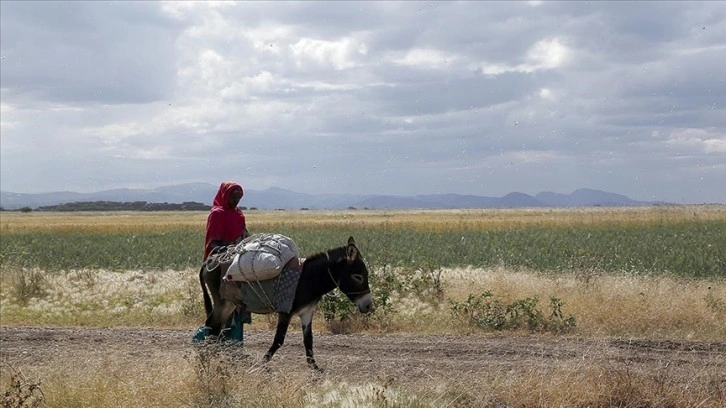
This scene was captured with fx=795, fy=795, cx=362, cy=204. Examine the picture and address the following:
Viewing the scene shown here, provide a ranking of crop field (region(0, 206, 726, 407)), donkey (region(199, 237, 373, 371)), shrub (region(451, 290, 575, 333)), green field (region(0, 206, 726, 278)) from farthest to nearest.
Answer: green field (region(0, 206, 726, 278)), shrub (region(451, 290, 575, 333)), donkey (region(199, 237, 373, 371)), crop field (region(0, 206, 726, 407))

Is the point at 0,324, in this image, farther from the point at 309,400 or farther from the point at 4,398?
the point at 309,400

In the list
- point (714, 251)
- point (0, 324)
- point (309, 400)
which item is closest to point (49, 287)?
point (0, 324)

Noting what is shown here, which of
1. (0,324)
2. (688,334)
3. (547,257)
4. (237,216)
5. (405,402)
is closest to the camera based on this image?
(405,402)

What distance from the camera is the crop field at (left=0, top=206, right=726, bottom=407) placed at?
28.1ft

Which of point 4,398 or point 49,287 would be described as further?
point 49,287

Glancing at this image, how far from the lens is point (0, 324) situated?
17.5 metres

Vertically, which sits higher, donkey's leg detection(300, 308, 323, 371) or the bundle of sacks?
the bundle of sacks

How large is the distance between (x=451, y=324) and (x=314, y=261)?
5.61m

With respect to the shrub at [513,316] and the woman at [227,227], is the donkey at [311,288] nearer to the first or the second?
the woman at [227,227]

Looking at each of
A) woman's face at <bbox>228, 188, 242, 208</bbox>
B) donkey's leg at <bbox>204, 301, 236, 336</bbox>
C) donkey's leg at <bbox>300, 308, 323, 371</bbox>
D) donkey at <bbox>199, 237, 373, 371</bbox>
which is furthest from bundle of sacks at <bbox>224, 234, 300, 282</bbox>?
donkey's leg at <bbox>300, 308, 323, 371</bbox>

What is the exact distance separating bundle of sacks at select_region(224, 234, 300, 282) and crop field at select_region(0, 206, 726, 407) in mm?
921

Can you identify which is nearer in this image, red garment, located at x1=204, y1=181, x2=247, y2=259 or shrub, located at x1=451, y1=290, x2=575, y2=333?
red garment, located at x1=204, y1=181, x2=247, y2=259

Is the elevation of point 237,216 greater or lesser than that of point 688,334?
greater

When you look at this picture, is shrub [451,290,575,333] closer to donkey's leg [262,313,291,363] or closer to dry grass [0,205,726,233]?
donkey's leg [262,313,291,363]
